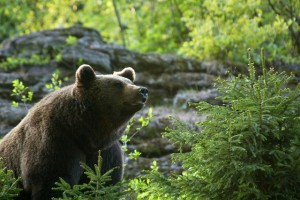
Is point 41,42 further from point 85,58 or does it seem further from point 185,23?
point 185,23

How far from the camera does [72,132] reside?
5777 millimetres

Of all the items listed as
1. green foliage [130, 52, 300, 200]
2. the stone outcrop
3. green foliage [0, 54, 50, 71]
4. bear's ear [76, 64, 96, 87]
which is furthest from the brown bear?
green foliage [0, 54, 50, 71]

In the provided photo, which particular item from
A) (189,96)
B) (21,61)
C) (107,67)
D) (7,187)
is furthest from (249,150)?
(21,61)

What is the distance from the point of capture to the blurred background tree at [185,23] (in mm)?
12828

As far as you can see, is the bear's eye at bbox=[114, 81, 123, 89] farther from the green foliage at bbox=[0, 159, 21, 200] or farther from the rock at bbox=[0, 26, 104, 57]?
the rock at bbox=[0, 26, 104, 57]

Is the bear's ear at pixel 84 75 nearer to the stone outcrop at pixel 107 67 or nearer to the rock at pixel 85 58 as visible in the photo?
the stone outcrop at pixel 107 67

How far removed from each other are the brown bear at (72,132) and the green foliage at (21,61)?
20.5 feet

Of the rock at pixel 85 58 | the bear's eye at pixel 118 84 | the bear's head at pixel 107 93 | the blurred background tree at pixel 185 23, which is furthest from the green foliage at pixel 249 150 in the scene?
the blurred background tree at pixel 185 23

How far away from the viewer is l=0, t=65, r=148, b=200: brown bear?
18.0 ft

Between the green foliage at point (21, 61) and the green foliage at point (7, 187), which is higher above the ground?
the green foliage at point (7, 187)

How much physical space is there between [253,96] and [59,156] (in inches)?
89.1

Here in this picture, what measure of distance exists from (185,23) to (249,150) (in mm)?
12280

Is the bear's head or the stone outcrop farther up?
the bear's head

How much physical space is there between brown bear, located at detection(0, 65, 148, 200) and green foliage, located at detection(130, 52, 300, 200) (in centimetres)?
145
